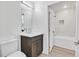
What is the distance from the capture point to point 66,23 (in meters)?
4.62

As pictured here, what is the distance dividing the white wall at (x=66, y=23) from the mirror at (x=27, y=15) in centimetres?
206

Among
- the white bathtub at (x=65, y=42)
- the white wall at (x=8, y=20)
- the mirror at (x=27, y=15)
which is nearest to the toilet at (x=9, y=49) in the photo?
the white wall at (x=8, y=20)

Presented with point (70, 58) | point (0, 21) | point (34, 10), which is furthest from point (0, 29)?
point (70, 58)

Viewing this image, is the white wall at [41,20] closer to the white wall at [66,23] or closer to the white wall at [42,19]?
the white wall at [42,19]

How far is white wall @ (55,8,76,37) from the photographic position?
174 inches

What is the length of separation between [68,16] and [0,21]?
366cm

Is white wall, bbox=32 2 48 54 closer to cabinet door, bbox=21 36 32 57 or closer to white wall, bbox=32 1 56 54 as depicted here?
white wall, bbox=32 1 56 54

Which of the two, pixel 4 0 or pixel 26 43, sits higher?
pixel 4 0

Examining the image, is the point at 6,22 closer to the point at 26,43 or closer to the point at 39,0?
the point at 26,43

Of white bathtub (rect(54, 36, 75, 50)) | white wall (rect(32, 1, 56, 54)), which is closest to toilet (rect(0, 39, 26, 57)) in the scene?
white wall (rect(32, 1, 56, 54))

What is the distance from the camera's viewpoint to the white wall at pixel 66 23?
441 cm

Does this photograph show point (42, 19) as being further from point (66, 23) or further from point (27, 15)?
point (66, 23)

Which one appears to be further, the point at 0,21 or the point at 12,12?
the point at 12,12

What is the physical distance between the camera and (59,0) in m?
2.72
